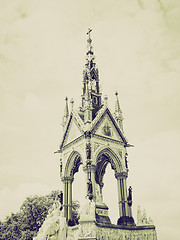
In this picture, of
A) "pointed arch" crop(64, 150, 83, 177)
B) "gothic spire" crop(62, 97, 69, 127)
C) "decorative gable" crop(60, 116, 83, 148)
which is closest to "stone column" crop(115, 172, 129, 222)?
"pointed arch" crop(64, 150, 83, 177)

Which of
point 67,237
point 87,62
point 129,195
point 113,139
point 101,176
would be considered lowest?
point 67,237

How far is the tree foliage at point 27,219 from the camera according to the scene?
28.8 meters

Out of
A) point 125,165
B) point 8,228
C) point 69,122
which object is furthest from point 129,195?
point 8,228

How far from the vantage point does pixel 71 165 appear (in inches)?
870

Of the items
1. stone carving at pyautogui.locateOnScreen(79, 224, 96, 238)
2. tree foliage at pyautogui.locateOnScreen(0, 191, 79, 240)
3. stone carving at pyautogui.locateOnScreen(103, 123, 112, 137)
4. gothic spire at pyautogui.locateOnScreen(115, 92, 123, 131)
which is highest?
gothic spire at pyautogui.locateOnScreen(115, 92, 123, 131)

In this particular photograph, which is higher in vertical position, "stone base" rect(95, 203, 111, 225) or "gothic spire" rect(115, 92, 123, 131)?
"gothic spire" rect(115, 92, 123, 131)

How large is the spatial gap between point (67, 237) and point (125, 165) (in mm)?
6435

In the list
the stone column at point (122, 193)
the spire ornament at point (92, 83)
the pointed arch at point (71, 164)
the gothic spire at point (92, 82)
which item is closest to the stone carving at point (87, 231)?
the stone column at point (122, 193)

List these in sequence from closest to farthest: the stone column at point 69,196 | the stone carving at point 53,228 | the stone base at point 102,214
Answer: the stone carving at point 53,228 < the stone base at point 102,214 < the stone column at point 69,196

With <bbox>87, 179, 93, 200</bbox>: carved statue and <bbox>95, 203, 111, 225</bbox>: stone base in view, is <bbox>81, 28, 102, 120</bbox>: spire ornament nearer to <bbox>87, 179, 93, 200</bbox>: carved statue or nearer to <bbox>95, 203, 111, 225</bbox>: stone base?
<bbox>87, 179, 93, 200</bbox>: carved statue

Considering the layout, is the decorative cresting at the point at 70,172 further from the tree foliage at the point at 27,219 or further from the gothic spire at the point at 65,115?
the tree foliage at the point at 27,219

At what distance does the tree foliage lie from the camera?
2875 centimetres

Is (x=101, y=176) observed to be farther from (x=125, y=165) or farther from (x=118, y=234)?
(x=118, y=234)

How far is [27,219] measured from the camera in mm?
29625
